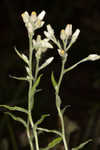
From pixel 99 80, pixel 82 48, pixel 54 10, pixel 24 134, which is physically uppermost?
pixel 54 10

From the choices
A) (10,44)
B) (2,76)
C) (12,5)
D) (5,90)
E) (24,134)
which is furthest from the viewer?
(12,5)

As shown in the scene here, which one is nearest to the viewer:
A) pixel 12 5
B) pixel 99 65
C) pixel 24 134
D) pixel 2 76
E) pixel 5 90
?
pixel 24 134

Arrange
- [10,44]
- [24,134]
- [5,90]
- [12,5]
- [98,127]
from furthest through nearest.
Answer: [12,5] → [10,44] → [5,90] → [24,134] → [98,127]

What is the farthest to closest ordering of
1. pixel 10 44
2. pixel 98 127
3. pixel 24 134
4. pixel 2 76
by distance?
1. pixel 10 44
2. pixel 2 76
3. pixel 24 134
4. pixel 98 127

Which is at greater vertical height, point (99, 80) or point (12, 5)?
point (12, 5)

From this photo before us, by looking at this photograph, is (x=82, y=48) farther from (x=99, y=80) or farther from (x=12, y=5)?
(x=12, y=5)

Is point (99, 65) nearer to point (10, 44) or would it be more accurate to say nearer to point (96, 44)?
point (96, 44)

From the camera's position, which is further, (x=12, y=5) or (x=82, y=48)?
(x=12, y=5)

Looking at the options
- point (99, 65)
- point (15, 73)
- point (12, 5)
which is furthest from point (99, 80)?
point (12, 5)

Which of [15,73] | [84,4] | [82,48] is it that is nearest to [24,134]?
[15,73]
